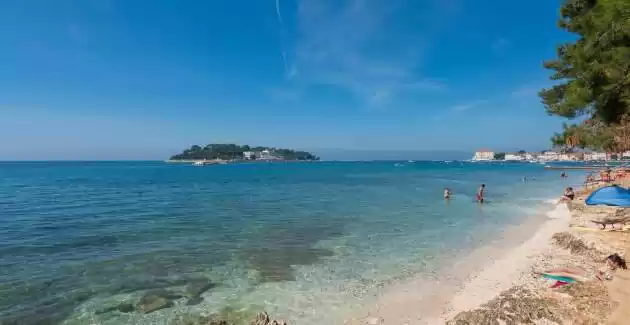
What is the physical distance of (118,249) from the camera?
1466 centimetres

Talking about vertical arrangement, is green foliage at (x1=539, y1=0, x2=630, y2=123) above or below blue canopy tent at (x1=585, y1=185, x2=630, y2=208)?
above

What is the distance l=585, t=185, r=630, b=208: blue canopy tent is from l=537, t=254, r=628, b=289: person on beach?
8208 mm

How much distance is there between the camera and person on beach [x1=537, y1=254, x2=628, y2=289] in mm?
9000

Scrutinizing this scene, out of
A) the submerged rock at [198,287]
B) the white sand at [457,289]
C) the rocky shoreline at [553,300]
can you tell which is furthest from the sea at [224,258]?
the rocky shoreline at [553,300]

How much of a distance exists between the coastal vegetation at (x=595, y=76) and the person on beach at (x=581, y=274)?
506cm

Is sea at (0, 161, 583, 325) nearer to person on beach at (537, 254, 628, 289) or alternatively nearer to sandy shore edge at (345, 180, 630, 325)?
sandy shore edge at (345, 180, 630, 325)

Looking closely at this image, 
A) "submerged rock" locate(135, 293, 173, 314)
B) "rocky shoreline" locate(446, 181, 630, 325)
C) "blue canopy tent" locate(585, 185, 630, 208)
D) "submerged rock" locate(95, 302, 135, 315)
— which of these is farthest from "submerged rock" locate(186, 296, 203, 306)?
"blue canopy tent" locate(585, 185, 630, 208)

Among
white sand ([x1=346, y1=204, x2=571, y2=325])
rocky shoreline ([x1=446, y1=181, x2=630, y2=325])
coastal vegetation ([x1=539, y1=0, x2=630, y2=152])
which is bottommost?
white sand ([x1=346, y1=204, x2=571, y2=325])

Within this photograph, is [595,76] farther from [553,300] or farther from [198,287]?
[198,287]

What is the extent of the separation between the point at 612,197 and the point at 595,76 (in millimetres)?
9320

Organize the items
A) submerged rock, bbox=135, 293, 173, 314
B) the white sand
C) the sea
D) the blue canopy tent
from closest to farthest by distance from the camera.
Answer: the white sand < submerged rock, bbox=135, 293, 173, 314 < the sea < the blue canopy tent

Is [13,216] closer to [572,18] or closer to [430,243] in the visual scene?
[430,243]

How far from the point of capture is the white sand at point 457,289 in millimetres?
8086

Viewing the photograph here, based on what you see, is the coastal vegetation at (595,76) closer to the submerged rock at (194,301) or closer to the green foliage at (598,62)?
the green foliage at (598,62)
